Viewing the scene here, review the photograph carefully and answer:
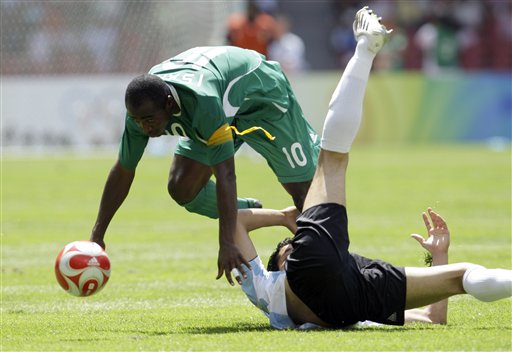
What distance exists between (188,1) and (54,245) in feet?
Result: 40.3

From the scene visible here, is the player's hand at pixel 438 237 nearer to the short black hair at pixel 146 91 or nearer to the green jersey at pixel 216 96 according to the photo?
the green jersey at pixel 216 96

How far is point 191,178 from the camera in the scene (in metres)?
9.24

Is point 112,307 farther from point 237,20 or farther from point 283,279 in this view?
point 237,20

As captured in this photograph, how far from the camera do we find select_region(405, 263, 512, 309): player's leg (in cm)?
717

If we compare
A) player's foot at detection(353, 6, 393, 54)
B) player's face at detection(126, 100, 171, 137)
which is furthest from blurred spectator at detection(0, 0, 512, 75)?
player's face at detection(126, 100, 171, 137)

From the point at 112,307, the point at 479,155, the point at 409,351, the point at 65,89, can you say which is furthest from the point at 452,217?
the point at 65,89

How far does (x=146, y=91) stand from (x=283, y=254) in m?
1.49

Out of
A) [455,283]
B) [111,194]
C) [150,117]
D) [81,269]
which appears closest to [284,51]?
[111,194]

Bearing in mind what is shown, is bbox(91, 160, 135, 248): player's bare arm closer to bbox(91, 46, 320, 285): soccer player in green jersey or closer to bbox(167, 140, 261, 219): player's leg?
→ bbox(91, 46, 320, 285): soccer player in green jersey

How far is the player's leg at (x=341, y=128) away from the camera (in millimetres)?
7516

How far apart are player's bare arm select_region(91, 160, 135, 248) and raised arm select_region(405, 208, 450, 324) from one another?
2261 mm

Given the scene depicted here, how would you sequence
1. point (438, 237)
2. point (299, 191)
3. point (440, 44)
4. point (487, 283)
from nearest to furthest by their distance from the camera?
1. point (487, 283)
2. point (438, 237)
3. point (299, 191)
4. point (440, 44)

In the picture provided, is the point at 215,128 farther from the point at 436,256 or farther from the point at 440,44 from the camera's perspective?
the point at 440,44

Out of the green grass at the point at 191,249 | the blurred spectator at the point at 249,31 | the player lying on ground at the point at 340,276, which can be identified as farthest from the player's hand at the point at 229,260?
the blurred spectator at the point at 249,31
